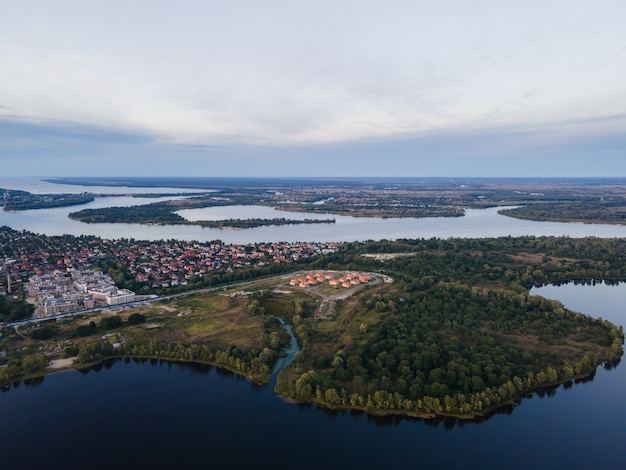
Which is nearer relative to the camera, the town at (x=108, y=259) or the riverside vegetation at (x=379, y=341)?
the riverside vegetation at (x=379, y=341)

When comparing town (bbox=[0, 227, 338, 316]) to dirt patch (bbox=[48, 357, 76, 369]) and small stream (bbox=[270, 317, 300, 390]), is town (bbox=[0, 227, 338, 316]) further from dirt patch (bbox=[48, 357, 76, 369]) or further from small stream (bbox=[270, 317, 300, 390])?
small stream (bbox=[270, 317, 300, 390])

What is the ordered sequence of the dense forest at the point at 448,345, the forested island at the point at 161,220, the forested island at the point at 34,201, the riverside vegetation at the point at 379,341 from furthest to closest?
the forested island at the point at 34,201 → the forested island at the point at 161,220 → the riverside vegetation at the point at 379,341 → the dense forest at the point at 448,345

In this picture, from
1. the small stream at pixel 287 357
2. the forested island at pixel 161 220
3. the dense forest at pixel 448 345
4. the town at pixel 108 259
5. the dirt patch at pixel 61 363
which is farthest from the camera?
the forested island at pixel 161 220

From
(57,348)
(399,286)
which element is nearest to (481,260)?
(399,286)

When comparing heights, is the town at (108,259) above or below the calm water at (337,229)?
below

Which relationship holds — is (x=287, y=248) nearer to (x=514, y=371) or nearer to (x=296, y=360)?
(x=296, y=360)

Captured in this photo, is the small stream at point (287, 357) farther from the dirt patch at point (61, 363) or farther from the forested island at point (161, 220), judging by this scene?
the forested island at point (161, 220)

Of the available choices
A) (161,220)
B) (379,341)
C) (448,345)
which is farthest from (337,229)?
(448,345)

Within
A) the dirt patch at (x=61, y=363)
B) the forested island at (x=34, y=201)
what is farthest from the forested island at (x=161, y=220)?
the dirt patch at (x=61, y=363)

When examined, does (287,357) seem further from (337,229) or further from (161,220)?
(161,220)

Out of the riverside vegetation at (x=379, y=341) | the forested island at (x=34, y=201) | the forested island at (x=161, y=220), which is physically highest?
the forested island at (x=34, y=201)
